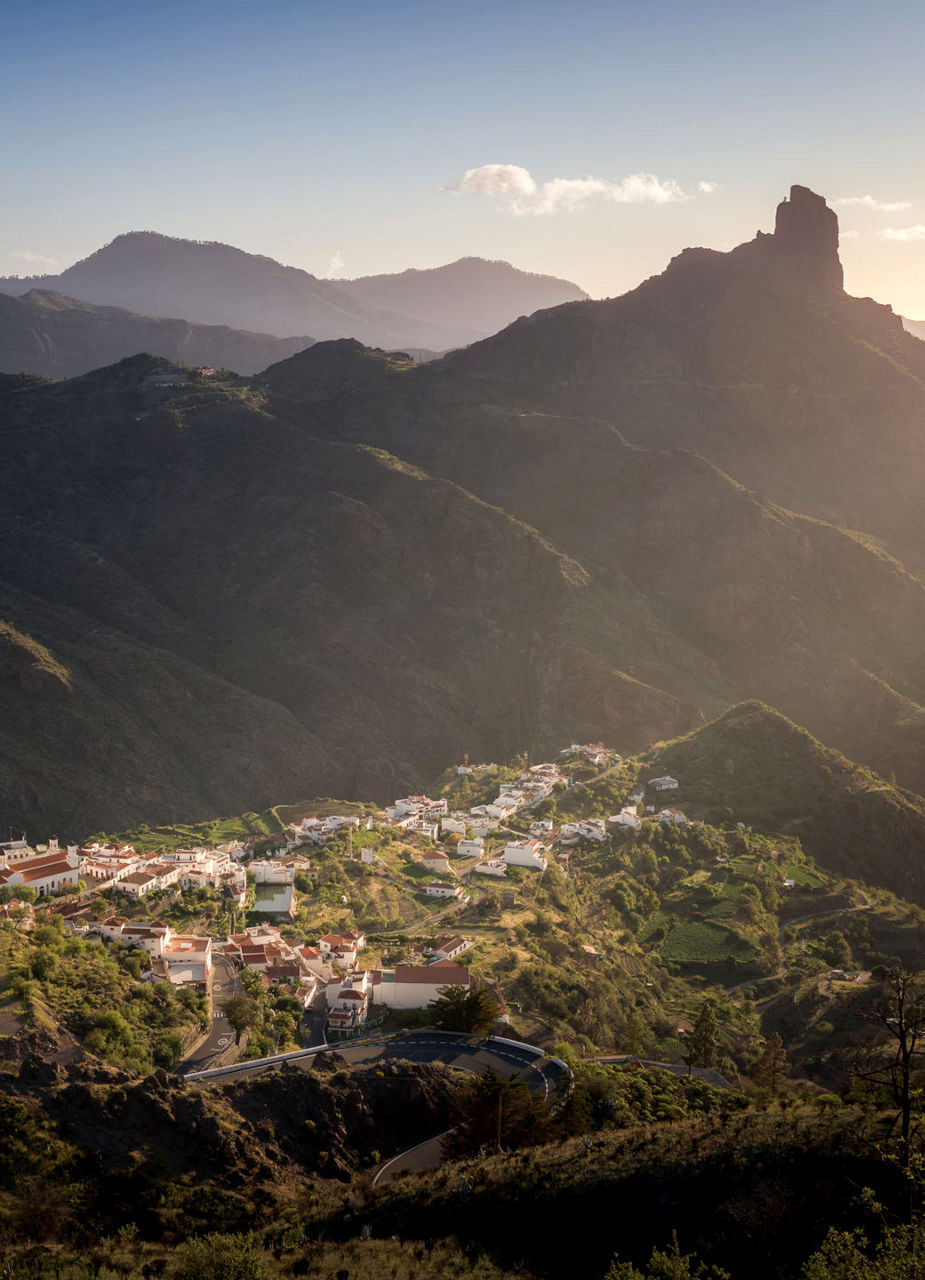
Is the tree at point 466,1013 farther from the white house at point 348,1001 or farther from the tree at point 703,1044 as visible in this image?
the tree at point 703,1044

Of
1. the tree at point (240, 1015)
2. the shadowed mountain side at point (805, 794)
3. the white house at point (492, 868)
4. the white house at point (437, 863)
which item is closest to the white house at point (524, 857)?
the white house at point (492, 868)

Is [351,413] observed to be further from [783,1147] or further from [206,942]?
[783,1147]

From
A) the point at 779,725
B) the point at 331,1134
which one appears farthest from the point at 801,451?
the point at 331,1134

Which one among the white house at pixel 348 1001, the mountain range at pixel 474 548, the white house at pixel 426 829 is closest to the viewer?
the white house at pixel 348 1001

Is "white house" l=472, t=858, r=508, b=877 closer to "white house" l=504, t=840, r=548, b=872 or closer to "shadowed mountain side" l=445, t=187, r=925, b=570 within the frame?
"white house" l=504, t=840, r=548, b=872

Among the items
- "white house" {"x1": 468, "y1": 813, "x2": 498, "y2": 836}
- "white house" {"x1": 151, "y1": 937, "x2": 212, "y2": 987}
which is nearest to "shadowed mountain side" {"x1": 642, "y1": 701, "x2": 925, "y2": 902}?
"white house" {"x1": 468, "y1": 813, "x2": 498, "y2": 836}
